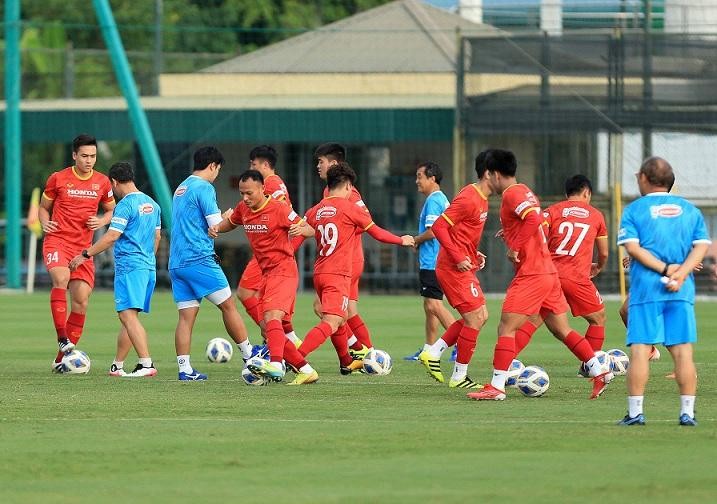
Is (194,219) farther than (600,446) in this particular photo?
Yes

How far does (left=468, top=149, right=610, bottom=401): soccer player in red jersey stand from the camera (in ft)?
40.9

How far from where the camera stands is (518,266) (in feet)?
42.1

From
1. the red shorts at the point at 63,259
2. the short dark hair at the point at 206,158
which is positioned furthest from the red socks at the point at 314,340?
the red shorts at the point at 63,259

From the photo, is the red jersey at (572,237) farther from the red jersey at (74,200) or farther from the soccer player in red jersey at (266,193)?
the red jersey at (74,200)

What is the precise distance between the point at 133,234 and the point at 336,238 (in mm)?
2060

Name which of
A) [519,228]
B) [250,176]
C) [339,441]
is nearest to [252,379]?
[250,176]

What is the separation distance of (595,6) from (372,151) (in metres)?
6.06

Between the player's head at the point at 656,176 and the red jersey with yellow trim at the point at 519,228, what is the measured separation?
5.90ft

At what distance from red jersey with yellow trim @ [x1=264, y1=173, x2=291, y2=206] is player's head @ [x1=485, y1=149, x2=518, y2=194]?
2.44 metres

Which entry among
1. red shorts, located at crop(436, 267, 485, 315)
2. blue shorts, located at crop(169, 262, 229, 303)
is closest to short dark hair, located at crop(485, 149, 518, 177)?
red shorts, located at crop(436, 267, 485, 315)

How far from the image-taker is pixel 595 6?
3647cm

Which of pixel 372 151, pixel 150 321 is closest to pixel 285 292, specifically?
pixel 150 321

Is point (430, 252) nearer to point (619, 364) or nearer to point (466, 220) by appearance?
point (619, 364)

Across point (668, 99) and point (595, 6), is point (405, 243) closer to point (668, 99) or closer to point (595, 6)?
point (668, 99)
